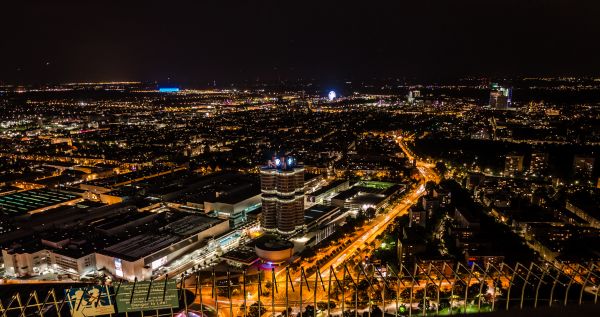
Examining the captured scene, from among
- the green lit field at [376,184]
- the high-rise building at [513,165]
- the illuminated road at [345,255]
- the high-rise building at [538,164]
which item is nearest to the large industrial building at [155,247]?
the illuminated road at [345,255]

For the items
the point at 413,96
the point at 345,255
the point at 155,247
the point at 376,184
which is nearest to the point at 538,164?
the point at 376,184

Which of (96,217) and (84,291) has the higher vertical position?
(84,291)

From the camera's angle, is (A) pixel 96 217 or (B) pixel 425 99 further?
(B) pixel 425 99

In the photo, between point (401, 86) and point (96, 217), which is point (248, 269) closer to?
point (96, 217)

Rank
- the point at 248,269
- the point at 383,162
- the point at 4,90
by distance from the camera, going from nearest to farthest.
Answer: the point at 248,269 < the point at 383,162 < the point at 4,90

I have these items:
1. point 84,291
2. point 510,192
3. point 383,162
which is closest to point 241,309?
point 84,291
